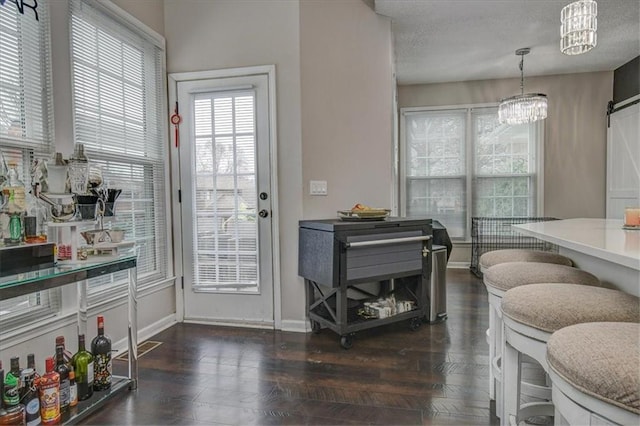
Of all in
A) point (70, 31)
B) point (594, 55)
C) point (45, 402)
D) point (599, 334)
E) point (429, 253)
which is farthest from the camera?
point (594, 55)

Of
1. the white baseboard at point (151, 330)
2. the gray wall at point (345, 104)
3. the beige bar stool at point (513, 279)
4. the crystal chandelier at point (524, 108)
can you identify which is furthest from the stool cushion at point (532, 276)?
the crystal chandelier at point (524, 108)

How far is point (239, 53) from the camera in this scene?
314 cm

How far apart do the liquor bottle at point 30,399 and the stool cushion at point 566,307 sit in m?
Answer: 2.03

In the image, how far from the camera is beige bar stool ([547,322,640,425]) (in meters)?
0.73

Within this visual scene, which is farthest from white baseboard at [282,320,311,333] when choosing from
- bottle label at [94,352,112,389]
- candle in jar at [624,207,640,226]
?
candle in jar at [624,207,640,226]

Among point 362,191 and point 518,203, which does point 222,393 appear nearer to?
point 362,191

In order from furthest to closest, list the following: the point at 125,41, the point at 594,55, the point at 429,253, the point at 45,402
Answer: the point at 594,55
the point at 429,253
the point at 125,41
the point at 45,402

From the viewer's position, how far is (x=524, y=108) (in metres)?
4.18

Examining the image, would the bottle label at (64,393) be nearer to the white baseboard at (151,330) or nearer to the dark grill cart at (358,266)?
the white baseboard at (151,330)

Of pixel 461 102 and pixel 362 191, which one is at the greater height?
pixel 461 102

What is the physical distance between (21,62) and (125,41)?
925mm

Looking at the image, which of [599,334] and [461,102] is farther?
[461,102]

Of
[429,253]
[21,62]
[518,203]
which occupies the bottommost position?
[429,253]

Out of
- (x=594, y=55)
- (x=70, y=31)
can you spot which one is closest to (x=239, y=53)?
(x=70, y=31)
